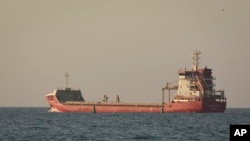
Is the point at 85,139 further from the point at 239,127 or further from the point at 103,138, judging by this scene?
the point at 239,127

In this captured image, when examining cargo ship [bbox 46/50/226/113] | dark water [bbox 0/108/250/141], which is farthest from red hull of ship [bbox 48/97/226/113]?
dark water [bbox 0/108/250/141]

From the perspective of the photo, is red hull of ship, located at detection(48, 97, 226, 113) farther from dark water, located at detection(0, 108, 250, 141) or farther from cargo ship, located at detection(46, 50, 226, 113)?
dark water, located at detection(0, 108, 250, 141)

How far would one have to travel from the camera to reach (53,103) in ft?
429

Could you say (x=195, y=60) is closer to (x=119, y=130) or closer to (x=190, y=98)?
(x=190, y=98)

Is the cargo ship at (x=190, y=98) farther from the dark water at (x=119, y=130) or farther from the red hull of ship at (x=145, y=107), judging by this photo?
the dark water at (x=119, y=130)

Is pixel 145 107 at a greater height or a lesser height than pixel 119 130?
greater

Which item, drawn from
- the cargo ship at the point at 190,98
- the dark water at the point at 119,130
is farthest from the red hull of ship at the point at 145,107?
the dark water at the point at 119,130

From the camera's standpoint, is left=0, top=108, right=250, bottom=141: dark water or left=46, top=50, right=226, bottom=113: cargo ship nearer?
left=0, top=108, right=250, bottom=141: dark water

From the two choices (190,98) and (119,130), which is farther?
(190,98)

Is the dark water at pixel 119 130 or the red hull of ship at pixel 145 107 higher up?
Answer: the red hull of ship at pixel 145 107

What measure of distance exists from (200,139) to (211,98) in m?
60.5

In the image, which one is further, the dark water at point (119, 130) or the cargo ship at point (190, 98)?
the cargo ship at point (190, 98)

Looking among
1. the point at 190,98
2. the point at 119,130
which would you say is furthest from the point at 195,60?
the point at 119,130

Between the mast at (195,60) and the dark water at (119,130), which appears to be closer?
the dark water at (119,130)
